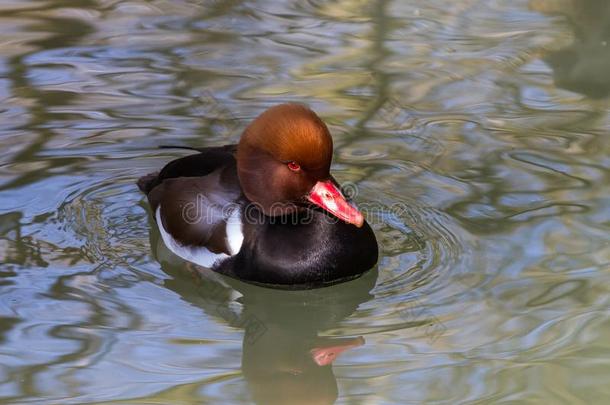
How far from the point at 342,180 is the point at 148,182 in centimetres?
107

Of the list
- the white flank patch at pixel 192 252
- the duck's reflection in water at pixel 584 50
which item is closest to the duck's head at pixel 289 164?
the white flank patch at pixel 192 252

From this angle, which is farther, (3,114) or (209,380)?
(3,114)

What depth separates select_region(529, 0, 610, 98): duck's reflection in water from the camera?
718 centimetres

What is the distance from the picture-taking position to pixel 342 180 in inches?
234

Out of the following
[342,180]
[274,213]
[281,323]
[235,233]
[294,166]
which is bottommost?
[281,323]

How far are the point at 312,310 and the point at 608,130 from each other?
103 inches

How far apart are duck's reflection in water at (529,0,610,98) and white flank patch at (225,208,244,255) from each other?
9.99ft

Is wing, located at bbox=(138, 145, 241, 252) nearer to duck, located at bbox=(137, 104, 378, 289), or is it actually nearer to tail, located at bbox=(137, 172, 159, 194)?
duck, located at bbox=(137, 104, 378, 289)

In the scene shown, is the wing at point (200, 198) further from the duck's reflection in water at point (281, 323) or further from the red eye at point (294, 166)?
the red eye at point (294, 166)

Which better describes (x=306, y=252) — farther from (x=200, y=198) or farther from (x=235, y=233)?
(x=200, y=198)

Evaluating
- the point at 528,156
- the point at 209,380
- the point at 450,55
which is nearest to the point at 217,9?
the point at 450,55

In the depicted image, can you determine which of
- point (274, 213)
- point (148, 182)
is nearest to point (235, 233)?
point (274, 213)

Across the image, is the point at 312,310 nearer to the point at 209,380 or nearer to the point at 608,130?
the point at 209,380

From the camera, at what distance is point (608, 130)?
6.50 meters
